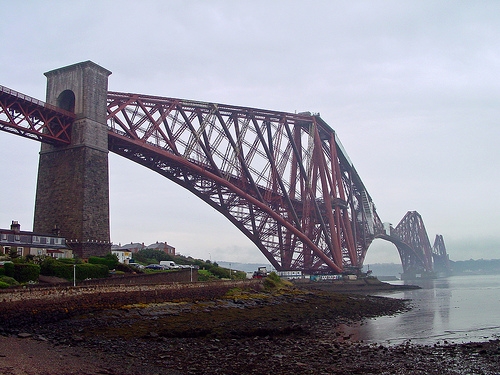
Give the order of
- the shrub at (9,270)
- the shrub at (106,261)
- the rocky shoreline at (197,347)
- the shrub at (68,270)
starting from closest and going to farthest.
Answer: the rocky shoreline at (197,347), the shrub at (9,270), the shrub at (68,270), the shrub at (106,261)

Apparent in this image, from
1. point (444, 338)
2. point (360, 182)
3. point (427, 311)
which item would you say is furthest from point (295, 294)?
point (360, 182)

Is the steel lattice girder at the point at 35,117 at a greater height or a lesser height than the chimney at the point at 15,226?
greater

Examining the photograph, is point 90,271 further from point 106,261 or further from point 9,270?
point 9,270

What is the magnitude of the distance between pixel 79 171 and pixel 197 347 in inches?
1003

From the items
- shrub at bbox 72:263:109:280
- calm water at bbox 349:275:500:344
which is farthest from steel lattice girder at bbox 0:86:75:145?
calm water at bbox 349:275:500:344

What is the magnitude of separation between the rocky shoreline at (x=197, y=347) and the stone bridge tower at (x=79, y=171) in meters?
12.6

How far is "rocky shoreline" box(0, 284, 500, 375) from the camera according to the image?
1980 centimetres

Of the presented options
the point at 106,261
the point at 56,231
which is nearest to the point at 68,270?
the point at 106,261

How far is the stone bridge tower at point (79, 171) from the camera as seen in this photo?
1706 inches

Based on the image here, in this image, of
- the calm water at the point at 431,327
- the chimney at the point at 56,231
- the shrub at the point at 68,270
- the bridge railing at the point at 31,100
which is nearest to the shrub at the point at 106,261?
the shrub at the point at 68,270

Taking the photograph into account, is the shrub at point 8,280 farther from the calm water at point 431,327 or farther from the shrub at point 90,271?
the calm water at point 431,327

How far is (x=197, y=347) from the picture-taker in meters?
24.0

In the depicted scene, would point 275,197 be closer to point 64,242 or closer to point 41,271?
point 64,242

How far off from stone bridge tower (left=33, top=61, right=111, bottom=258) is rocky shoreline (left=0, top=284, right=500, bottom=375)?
12647 mm
